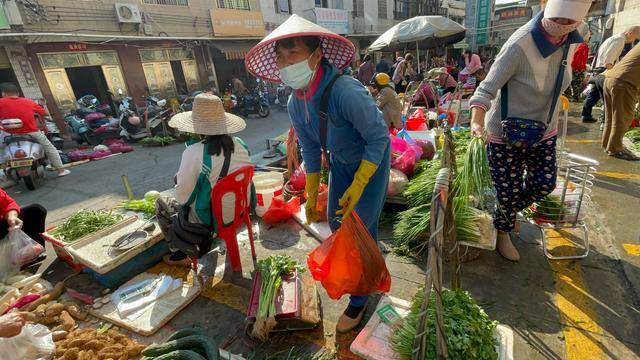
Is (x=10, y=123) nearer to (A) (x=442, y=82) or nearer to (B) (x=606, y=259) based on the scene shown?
(B) (x=606, y=259)

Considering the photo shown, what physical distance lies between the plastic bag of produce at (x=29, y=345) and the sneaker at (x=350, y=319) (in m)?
2.02

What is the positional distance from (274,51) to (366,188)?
1213mm

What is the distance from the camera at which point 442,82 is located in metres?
9.71

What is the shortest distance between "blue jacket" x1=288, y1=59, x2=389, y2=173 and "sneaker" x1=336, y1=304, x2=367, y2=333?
3.52 ft

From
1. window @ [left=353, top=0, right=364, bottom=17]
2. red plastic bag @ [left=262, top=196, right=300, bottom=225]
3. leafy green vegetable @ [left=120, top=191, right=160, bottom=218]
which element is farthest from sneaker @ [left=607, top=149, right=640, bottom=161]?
window @ [left=353, top=0, right=364, bottom=17]

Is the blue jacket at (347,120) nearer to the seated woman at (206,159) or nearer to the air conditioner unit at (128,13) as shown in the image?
the seated woman at (206,159)

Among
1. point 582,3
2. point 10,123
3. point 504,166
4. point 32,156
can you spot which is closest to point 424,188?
point 504,166

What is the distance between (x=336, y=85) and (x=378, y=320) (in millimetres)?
1531

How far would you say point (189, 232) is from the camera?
8.84 ft

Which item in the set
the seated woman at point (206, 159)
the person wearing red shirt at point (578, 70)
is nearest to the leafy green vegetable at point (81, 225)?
the seated woman at point (206, 159)

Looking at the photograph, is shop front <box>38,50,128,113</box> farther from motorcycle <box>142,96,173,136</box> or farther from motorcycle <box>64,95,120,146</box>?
motorcycle <box>142,96,173,136</box>

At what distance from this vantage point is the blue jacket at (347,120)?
6.15ft

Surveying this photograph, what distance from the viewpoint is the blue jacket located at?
1875mm

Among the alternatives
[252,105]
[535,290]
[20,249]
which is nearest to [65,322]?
[20,249]
